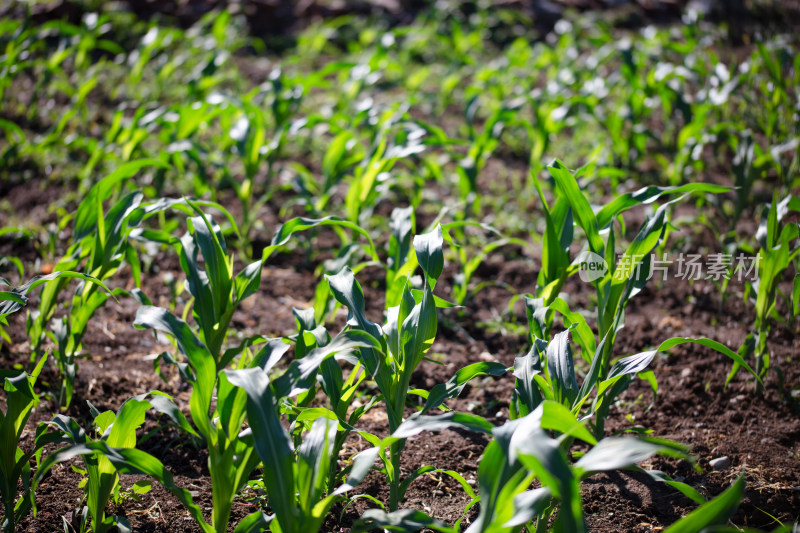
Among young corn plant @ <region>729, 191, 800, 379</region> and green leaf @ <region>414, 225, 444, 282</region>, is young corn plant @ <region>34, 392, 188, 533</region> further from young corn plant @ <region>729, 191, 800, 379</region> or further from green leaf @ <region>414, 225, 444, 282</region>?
young corn plant @ <region>729, 191, 800, 379</region>

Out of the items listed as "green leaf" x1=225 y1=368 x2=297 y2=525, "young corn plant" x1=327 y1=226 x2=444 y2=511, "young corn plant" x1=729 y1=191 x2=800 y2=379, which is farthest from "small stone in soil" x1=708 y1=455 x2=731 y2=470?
"green leaf" x1=225 y1=368 x2=297 y2=525

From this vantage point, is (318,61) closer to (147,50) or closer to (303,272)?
(147,50)

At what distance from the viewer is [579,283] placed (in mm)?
3131

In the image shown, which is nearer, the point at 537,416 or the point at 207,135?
the point at 537,416

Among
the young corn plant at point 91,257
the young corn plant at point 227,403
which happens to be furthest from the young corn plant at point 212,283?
the young corn plant at point 227,403

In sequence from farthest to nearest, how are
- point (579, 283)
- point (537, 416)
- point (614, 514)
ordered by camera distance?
point (579, 283) → point (614, 514) → point (537, 416)

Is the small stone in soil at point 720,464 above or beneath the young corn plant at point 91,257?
beneath

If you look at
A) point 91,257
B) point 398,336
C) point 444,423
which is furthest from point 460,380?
point 91,257

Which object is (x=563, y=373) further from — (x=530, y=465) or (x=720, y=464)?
(x=720, y=464)

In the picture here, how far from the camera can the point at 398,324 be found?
1711 millimetres

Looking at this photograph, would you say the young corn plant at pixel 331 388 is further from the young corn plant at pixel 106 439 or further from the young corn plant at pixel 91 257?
the young corn plant at pixel 91 257

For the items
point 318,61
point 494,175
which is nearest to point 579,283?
point 494,175

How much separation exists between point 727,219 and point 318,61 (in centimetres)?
374

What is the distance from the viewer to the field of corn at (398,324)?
147cm
